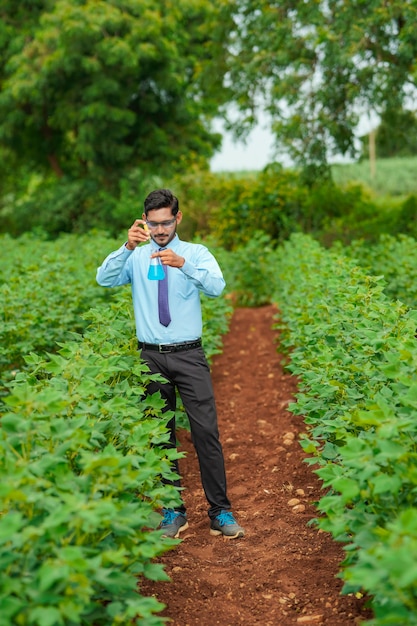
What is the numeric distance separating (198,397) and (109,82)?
52.8 ft

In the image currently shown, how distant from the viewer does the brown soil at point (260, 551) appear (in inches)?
155

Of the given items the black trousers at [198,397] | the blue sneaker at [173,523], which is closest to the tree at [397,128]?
the black trousers at [198,397]

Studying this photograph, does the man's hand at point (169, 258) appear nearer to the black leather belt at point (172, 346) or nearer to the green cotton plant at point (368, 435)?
the black leather belt at point (172, 346)

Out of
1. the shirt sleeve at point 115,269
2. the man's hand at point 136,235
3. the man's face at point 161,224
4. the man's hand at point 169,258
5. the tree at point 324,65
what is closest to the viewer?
the man's hand at point 169,258

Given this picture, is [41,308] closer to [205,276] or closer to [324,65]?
[205,276]

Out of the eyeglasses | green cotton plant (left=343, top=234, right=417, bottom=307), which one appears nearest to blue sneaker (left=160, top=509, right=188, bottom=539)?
the eyeglasses

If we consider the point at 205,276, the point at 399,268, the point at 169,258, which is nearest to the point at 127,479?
the point at 169,258

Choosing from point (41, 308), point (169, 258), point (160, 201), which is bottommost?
point (41, 308)

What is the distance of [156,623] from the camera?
3.03 metres

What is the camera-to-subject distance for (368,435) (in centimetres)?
332

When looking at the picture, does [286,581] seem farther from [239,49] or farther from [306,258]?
[239,49]

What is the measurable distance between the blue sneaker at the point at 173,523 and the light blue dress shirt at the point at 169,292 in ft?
3.54

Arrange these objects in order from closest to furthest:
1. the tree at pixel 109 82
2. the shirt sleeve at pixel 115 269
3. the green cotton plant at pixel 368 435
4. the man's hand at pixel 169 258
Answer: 1. the green cotton plant at pixel 368 435
2. the man's hand at pixel 169 258
3. the shirt sleeve at pixel 115 269
4. the tree at pixel 109 82

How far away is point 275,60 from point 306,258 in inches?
250
